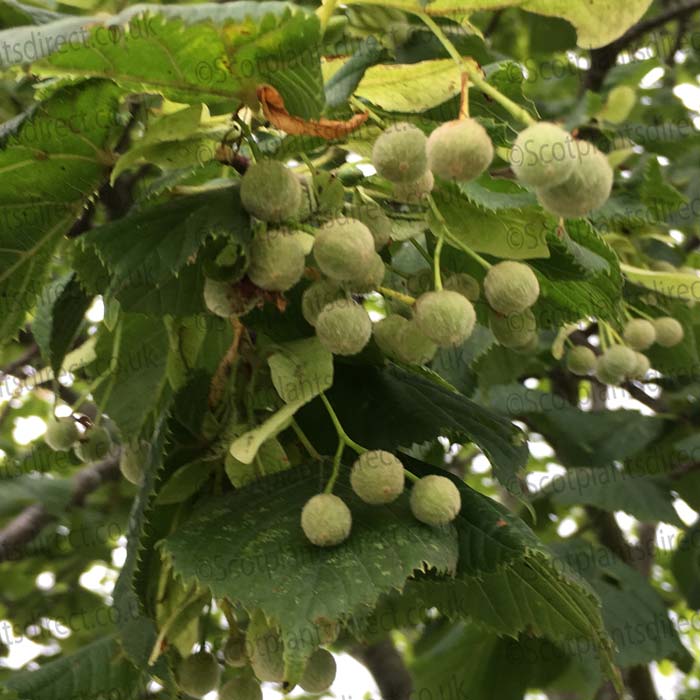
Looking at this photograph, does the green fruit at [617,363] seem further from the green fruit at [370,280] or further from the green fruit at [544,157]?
the green fruit at [544,157]

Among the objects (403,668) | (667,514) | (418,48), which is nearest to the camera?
(418,48)

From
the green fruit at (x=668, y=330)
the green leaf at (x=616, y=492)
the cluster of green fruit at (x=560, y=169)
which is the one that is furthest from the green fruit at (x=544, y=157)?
the green leaf at (x=616, y=492)

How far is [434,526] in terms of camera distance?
1.13 m

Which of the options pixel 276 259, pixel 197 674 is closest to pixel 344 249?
pixel 276 259

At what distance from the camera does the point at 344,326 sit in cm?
105

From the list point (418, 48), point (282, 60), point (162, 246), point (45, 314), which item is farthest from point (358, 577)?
point (418, 48)

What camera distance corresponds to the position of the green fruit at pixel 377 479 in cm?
108

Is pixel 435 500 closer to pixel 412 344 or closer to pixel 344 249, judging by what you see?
pixel 412 344

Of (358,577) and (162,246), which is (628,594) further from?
(162,246)

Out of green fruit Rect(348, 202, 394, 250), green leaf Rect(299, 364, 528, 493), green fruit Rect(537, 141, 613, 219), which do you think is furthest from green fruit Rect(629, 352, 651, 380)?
green fruit Rect(537, 141, 613, 219)

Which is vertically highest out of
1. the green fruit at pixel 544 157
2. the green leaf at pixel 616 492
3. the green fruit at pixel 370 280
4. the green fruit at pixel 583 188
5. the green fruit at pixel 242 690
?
the green fruit at pixel 544 157

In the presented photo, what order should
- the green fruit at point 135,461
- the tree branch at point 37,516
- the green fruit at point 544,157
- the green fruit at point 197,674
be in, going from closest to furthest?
the green fruit at point 544,157 < the green fruit at point 197,674 < the green fruit at point 135,461 < the tree branch at point 37,516

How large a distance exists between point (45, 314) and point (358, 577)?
839 millimetres

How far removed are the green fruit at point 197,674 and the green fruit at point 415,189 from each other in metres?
0.69
